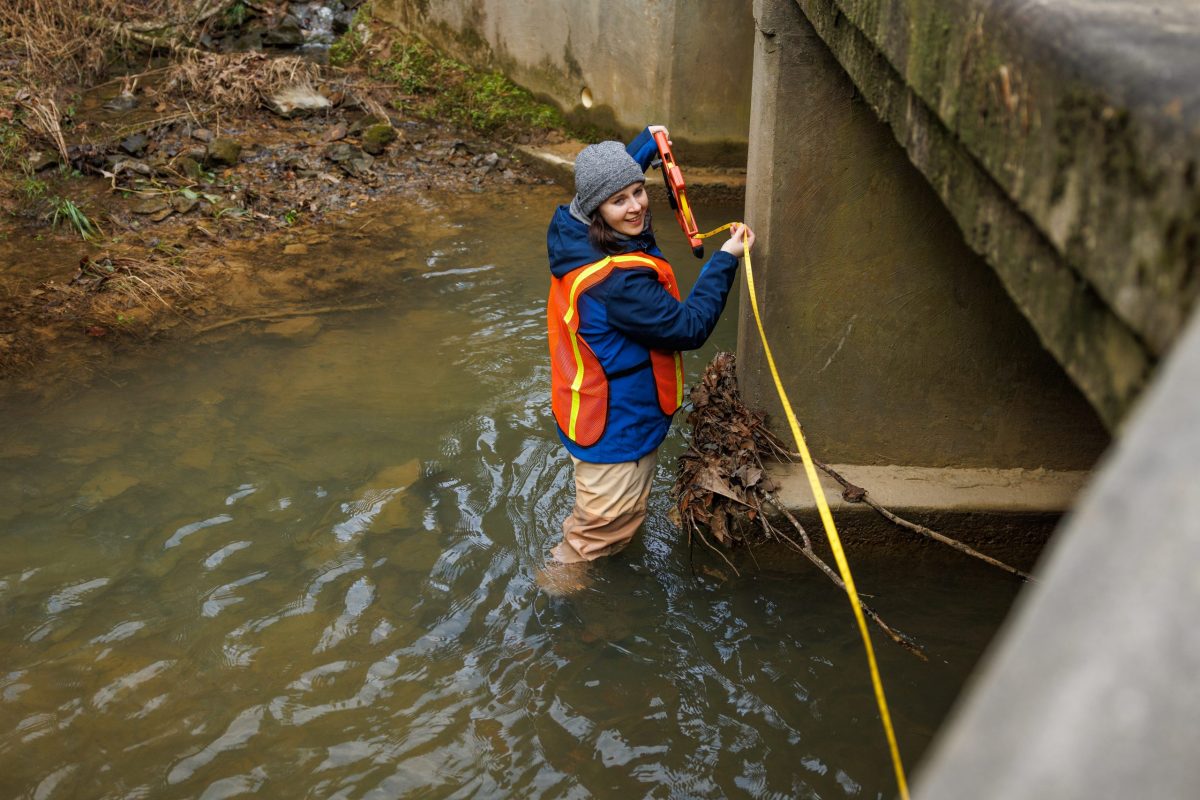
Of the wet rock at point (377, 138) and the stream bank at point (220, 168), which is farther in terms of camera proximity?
the wet rock at point (377, 138)

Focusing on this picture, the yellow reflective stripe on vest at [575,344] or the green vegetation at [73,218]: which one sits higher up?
the yellow reflective stripe on vest at [575,344]

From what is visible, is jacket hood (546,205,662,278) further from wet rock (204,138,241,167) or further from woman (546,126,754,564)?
wet rock (204,138,241,167)

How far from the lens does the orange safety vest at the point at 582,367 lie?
11.8 ft

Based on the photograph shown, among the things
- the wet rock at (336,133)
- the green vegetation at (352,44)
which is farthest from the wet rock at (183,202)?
the green vegetation at (352,44)

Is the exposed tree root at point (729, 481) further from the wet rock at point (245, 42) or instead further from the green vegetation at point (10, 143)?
the wet rock at point (245, 42)

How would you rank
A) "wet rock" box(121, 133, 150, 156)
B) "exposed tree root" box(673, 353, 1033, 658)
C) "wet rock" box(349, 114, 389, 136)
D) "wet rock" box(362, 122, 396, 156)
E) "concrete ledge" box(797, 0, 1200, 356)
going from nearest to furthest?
"concrete ledge" box(797, 0, 1200, 356) → "exposed tree root" box(673, 353, 1033, 658) → "wet rock" box(121, 133, 150, 156) → "wet rock" box(362, 122, 396, 156) → "wet rock" box(349, 114, 389, 136)

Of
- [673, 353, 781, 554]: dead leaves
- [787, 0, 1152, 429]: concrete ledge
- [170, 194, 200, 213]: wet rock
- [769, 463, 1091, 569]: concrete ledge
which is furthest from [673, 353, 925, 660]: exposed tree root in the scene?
[170, 194, 200, 213]: wet rock

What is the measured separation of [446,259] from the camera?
7.34m

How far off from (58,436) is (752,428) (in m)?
3.48

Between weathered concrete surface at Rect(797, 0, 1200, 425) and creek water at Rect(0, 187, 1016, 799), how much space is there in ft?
7.50

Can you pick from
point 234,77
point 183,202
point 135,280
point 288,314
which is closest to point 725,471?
point 288,314

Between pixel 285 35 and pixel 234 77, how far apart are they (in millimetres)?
1510

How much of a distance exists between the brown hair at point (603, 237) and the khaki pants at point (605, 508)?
813 mm

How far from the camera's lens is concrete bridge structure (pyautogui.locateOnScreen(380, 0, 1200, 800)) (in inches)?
29.3
